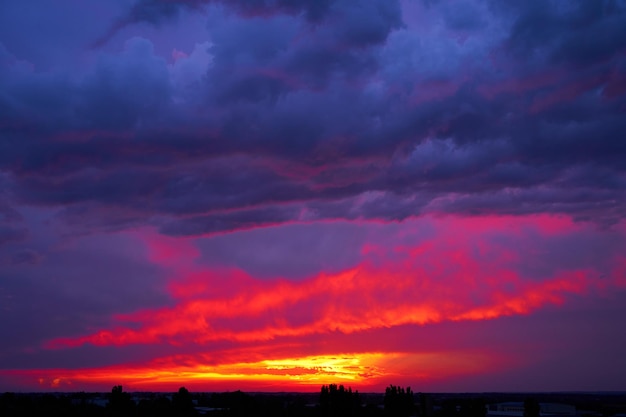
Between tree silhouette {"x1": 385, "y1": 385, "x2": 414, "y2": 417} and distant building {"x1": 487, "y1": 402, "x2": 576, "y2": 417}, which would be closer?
tree silhouette {"x1": 385, "y1": 385, "x2": 414, "y2": 417}

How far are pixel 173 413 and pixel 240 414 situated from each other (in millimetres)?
14137

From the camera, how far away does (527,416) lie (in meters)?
105

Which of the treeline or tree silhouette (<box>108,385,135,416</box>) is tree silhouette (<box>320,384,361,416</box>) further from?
tree silhouette (<box>108,385,135,416</box>)

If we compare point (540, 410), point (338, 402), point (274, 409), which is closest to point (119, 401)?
point (274, 409)

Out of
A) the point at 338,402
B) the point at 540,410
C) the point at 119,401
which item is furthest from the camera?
the point at 540,410

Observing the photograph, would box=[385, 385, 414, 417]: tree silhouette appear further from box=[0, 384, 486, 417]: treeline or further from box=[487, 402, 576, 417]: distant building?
box=[487, 402, 576, 417]: distant building

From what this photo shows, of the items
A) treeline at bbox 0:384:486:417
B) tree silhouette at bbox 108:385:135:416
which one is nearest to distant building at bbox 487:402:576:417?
treeline at bbox 0:384:486:417

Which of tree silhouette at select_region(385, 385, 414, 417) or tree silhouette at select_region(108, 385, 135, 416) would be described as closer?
tree silhouette at select_region(385, 385, 414, 417)

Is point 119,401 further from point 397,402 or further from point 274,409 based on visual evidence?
point 397,402

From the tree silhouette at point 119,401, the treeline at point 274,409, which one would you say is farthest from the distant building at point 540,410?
the tree silhouette at point 119,401

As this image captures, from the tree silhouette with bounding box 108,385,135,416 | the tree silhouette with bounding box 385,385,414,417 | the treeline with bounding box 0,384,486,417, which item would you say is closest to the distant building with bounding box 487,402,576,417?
the treeline with bounding box 0,384,486,417

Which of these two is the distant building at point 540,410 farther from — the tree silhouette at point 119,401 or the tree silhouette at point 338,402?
the tree silhouette at point 119,401

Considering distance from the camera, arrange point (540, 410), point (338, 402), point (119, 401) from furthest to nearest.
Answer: point (540, 410), point (119, 401), point (338, 402)

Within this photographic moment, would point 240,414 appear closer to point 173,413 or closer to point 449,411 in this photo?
point 173,413
